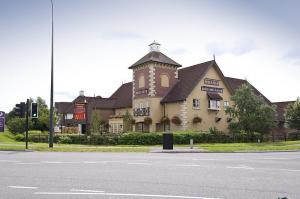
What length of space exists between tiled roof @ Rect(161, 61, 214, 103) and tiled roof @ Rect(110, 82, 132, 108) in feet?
27.3

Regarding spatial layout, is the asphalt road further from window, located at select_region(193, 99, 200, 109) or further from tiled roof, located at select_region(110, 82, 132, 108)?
tiled roof, located at select_region(110, 82, 132, 108)

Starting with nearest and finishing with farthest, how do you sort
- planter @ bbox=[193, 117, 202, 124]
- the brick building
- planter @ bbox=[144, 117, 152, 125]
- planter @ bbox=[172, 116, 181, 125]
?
1. planter @ bbox=[172, 116, 181, 125]
2. planter @ bbox=[193, 117, 202, 124]
3. the brick building
4. planter @ bbox=[144, 117, 152, 125]

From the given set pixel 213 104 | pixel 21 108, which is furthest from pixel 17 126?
pixel 213 104

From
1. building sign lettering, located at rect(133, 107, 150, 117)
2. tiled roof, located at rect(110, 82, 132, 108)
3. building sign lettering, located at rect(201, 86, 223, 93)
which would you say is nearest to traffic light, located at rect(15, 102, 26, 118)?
building sign lettering, located at rect(133, 107, 150, 117)

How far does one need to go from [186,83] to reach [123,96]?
14291 mm

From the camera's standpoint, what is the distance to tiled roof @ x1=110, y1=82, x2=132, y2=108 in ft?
182

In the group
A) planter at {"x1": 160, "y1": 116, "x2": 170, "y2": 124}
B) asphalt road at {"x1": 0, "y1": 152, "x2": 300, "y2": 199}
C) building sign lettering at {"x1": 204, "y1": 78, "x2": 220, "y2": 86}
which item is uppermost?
building sign lettering at {"x1": 204, "y1": 78, "x2": 220, "y2": 86}

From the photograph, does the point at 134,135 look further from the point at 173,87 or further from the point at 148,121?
the point at 173,87

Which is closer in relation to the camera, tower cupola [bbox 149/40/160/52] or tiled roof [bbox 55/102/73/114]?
tower cupola [bbox 149/40/160/52]

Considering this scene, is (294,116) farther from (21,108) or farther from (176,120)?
(21,108)

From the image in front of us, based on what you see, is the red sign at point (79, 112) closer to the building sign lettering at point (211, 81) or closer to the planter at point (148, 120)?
the planter at point (148, 120)

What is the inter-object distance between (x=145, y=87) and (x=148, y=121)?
448 cm

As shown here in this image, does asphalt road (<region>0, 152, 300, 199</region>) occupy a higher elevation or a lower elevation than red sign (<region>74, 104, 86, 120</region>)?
lower

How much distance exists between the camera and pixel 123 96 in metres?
58.5
